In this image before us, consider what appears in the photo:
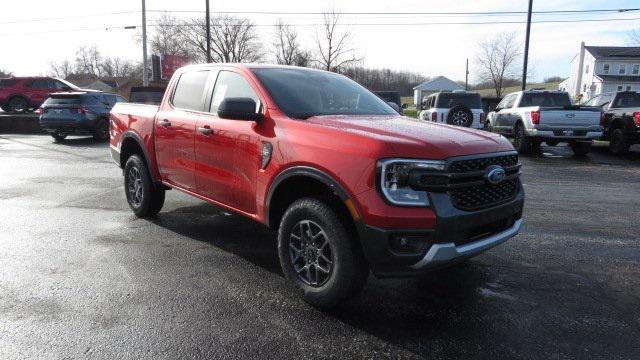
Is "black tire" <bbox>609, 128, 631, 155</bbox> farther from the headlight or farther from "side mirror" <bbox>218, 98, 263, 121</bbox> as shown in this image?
"side mirror" <bbox>218, 98, 263, 121</bbox>

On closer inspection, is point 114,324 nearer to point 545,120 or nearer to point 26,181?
point 26,181

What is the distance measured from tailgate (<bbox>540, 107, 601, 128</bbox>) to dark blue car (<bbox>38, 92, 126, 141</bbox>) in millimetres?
13853

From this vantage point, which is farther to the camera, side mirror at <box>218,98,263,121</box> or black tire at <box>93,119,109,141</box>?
black tire at <box>93,119,109,141</box>

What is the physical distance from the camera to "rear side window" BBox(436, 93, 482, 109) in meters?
15.1

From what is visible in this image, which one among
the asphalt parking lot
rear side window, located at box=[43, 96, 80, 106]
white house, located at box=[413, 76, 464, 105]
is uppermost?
white house, located at box=[413, 76, 464, 105]

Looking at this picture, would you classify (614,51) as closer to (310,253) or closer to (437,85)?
(437,85)

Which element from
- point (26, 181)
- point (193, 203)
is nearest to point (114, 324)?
point (193, 203)

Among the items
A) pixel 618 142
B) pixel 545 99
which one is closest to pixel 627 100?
pixel 618 142

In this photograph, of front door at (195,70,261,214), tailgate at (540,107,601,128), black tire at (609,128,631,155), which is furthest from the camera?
black tire at (609,128,631,155)

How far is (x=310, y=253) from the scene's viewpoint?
3.60 m

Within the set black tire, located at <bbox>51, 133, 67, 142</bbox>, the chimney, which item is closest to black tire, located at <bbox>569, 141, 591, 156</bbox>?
black tire, located at <bbox>51, 133, 67, 142</bbox>

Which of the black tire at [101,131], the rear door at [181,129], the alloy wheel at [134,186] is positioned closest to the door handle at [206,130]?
the rear door at [181,129]

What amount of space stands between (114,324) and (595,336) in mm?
3329

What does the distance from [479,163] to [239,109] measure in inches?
74.3
